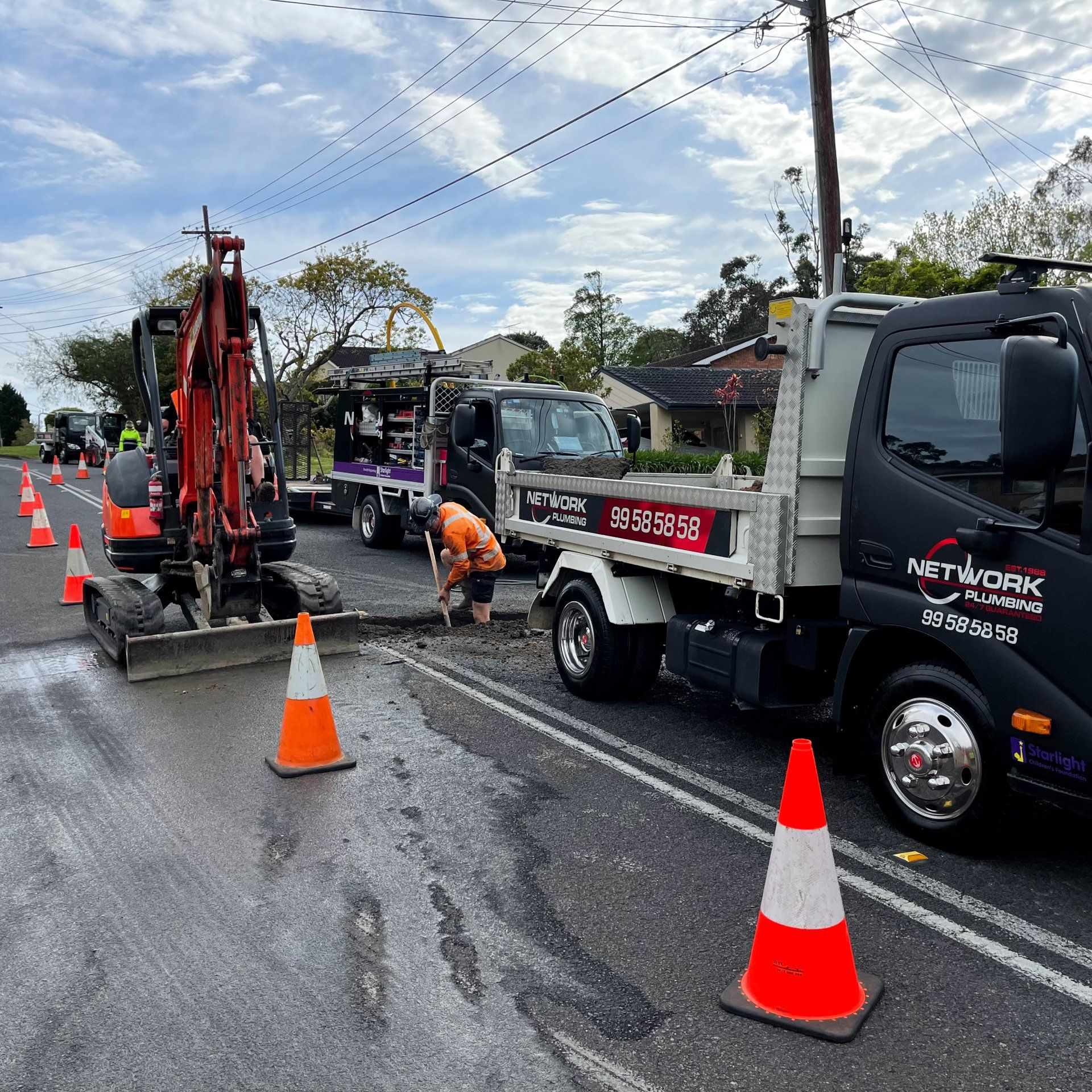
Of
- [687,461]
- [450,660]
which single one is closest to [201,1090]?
[450,660]

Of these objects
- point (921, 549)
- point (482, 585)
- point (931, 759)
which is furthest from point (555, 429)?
point (931, 759)

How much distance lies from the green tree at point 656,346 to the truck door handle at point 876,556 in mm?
76186

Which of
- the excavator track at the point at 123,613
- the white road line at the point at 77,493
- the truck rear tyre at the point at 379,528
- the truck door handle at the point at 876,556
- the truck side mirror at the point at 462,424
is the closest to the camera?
the truck door handle at the point at 876,556

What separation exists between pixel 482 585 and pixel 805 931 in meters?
6.52

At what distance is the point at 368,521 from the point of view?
16062mm

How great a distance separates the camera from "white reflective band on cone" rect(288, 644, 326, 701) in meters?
5.56

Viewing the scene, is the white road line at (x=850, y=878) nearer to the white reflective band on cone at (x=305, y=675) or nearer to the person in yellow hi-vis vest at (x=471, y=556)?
the white reflective band on cone at (x=305, y=675)

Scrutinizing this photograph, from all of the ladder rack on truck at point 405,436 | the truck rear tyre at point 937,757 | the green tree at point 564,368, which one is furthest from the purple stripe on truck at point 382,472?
the green tree at point 564,368

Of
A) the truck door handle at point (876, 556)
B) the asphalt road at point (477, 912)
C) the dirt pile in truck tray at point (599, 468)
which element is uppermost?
the dirt pile in truck tray at point (599, 468)

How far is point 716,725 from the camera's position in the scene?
253 inches

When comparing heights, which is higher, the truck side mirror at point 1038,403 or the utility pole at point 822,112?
the utility pole at point 822,112

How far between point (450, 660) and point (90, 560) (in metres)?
8.38

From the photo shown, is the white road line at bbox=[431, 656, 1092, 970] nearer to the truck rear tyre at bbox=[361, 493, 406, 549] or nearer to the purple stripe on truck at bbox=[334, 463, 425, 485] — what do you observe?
the purple stripe on truck at bbox=[334, 463, 425, 485]

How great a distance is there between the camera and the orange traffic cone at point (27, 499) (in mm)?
19547
